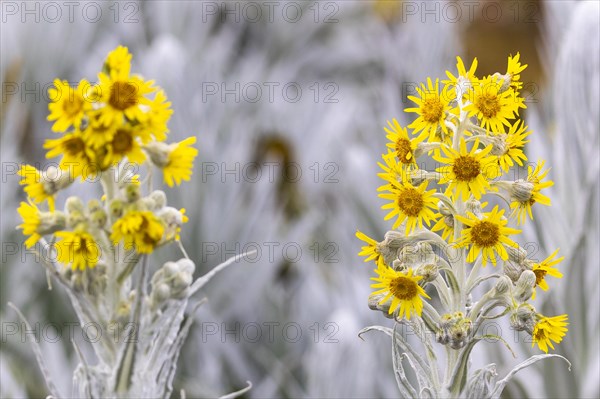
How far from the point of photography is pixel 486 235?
428 millimetres

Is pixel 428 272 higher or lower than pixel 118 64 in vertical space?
lower

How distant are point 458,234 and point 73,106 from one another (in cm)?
21

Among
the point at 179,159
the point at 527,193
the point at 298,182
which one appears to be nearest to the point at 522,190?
the point at 527,193

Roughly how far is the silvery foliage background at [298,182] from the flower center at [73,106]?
1.46 feet

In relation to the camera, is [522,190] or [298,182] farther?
[298,182]

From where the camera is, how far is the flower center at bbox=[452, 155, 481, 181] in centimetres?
43

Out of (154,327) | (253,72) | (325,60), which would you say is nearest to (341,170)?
(253,72)

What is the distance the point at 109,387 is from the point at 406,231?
183 mm

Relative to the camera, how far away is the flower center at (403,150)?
1.44ft

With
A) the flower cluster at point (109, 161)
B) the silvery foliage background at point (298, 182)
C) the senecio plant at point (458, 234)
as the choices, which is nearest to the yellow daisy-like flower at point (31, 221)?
the flower cluster at point (109, 161)

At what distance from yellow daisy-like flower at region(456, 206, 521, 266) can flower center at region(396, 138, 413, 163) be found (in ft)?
0.13

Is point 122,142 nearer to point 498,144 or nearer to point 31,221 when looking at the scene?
point 31,221

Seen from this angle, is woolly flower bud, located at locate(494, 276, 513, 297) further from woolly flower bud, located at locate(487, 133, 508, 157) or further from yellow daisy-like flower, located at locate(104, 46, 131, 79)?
yellow daisy-like flower, located at locate(104, 46, 131, 79)

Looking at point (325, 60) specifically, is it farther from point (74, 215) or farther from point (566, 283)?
point (74, 215)
